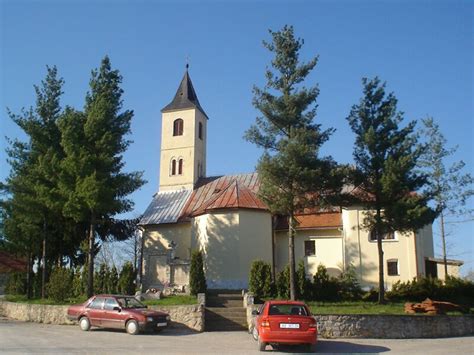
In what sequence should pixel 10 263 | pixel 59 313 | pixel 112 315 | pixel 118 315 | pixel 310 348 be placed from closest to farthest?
pixel 310 348, pixel 118 315, pixel 112 315, pixel 59 313, pixel 10 263

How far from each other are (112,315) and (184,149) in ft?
77.4

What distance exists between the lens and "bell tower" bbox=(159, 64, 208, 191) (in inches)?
1570

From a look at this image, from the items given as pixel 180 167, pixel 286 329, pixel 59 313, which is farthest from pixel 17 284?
pixel 286 329

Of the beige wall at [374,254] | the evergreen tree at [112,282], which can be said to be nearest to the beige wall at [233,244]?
the beige wall at [374,254]

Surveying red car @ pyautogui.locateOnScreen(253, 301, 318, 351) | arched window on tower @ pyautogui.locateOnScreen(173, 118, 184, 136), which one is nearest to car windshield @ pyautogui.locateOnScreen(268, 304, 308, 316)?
red car @ pyautogui.locateOnScreen(253, 301, 318, 351)

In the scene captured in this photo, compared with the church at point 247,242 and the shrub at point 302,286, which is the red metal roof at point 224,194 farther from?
the shrub at point 302,286

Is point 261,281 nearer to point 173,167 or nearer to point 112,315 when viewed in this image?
point 112,315

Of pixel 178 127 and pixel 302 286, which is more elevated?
pixel 178 127

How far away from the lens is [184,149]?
40.5 m

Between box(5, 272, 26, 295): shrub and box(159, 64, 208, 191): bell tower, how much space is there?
42.1ft

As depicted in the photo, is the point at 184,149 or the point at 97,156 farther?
the point at 184,149

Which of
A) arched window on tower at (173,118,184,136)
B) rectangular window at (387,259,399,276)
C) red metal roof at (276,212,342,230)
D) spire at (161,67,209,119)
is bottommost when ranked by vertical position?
rectangular window at (387,259,399,276)

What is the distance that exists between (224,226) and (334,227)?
744cm

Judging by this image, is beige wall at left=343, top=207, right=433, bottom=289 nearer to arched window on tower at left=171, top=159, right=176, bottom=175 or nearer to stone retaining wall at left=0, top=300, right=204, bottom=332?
stone retaining wall at left=0, top=300, right=204, bottom=332
